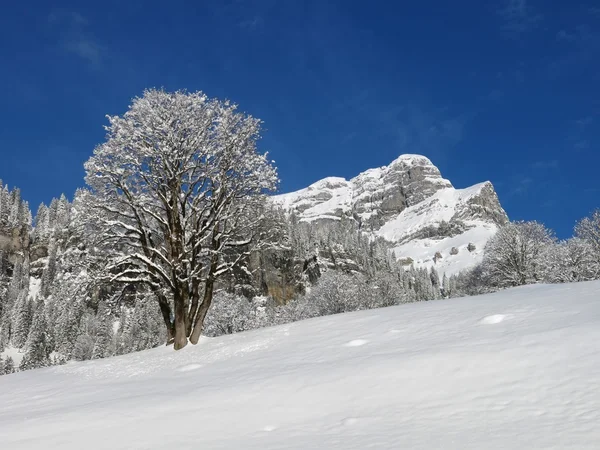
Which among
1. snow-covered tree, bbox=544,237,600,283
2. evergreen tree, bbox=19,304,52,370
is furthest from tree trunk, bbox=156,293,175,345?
evergreen tree, bbox=19,304,52,370

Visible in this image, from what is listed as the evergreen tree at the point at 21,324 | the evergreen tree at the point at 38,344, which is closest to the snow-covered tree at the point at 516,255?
the evergreen tree at the point at 38,344

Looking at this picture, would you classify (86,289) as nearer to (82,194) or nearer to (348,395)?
(82,194)

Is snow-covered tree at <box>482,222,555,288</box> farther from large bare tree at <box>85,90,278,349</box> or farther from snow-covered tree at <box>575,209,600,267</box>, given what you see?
large bare tree at <box>85,90,278,349</box>

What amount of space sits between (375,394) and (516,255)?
186 ft

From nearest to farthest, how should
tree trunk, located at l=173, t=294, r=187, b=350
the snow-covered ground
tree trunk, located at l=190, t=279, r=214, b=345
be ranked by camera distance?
the snow-covered ground → tree trunk, located at l=173, t=294, r=187, b=350 → tree trunk, located at l=190, t=279, r=214, b=345

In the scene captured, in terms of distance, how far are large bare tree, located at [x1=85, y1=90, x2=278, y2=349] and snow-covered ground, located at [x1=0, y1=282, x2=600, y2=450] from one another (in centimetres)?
532

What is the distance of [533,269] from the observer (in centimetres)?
5669

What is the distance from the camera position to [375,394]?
6762 millimetres

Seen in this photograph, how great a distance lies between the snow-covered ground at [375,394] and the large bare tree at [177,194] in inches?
209

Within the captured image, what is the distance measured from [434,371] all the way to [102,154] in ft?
46.0

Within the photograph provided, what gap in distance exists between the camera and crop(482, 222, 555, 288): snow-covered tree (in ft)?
184

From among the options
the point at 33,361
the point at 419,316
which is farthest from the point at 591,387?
the point at 33,361

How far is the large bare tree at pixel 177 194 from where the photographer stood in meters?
16.6

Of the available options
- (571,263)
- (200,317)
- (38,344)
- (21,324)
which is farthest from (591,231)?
(21,324)
